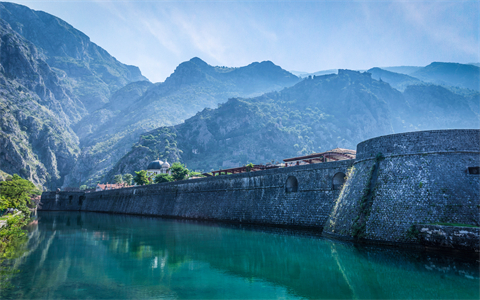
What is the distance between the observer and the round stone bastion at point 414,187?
15.8 meters

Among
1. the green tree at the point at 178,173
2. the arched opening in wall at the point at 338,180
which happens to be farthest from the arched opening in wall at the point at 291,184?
the green tree at the point at 178,173

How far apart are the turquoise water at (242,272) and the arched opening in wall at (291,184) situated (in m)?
8.20

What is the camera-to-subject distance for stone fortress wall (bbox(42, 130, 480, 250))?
1606 cm

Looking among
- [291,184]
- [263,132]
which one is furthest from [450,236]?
[263,132]

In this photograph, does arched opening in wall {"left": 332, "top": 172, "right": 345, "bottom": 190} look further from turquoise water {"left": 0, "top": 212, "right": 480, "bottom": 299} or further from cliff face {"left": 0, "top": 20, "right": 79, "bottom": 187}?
cliff face {"left": 0, "top": 20, "right": 79, "bottom": 187}

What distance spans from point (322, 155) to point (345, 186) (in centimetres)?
Answer: 1191

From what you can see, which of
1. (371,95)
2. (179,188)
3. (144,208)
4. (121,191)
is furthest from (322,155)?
(371,95)

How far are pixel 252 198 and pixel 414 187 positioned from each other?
673 inches

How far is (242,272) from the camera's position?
46.2 ft

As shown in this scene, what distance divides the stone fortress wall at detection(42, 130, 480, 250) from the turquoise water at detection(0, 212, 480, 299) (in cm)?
162

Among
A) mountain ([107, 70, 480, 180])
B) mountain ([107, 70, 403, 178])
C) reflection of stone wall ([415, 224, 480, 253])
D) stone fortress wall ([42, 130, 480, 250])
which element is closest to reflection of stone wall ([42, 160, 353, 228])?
stone fortress wall ([42, 130, 480, 250])

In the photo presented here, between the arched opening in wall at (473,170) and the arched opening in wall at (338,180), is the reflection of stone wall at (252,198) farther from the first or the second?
the arched opening in wall at (473,170)

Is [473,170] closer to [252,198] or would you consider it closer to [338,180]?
[338,180]

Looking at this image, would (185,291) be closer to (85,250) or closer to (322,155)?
(85,250)
